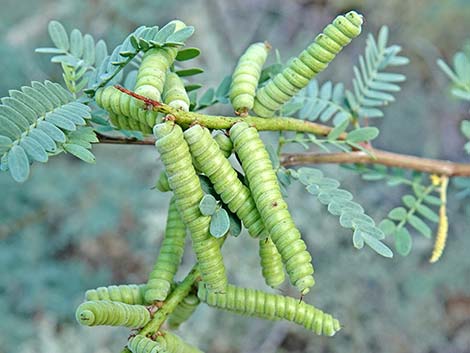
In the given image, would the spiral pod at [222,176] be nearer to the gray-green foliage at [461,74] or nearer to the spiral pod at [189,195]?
the spiral pod at [189,195]

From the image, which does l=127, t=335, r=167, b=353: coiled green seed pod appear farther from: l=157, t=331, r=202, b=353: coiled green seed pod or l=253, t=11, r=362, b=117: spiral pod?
l=253, t=11, r=362, b=117: spiral pod

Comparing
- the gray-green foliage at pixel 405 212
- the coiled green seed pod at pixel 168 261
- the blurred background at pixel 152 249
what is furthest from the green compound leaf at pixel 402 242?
the blurred background at pixel 152 249

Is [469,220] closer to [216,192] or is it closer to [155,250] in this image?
[155,250]

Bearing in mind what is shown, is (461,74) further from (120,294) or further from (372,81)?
(120,294)

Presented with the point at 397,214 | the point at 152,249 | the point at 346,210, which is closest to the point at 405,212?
the point at 397,214

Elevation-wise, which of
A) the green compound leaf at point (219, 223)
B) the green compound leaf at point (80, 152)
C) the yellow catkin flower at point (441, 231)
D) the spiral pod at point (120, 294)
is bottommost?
the yellow catkin flower at point (441, 231)
